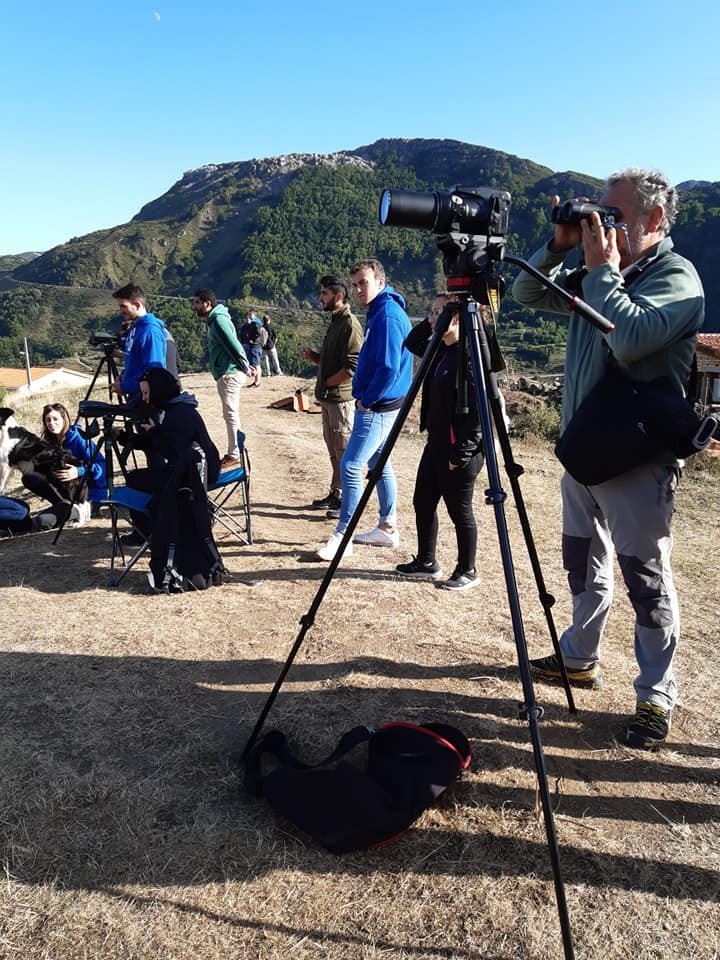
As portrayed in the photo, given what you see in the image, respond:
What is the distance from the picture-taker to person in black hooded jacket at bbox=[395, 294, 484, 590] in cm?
366

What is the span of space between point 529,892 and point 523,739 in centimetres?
76

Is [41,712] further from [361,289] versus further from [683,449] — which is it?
[361,289]

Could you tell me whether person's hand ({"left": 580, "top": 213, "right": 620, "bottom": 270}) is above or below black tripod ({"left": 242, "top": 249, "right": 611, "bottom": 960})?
above

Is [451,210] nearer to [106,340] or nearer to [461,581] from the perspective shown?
[461,581]

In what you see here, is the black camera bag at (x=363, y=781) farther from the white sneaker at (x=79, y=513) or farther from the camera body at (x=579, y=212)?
the white sneaker at (x=79, y=513)

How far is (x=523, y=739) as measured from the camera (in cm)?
267

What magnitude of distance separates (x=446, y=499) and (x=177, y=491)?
163 cm

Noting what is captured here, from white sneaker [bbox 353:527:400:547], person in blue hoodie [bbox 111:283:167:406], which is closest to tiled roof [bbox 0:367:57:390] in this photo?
person in blue hoodie [bbox 111:283:167:406]

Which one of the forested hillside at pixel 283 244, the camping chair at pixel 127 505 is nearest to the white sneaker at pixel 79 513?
the camping chair at pixel 127 505

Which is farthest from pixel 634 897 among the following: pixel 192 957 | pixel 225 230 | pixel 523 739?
pixel 225 230

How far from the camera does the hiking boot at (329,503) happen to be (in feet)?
19.6

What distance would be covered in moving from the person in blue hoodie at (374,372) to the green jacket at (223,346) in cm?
235

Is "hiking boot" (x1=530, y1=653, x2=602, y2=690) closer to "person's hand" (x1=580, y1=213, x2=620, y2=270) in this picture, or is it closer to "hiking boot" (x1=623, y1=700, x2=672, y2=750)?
"hiking boot" (x1=623, y1=700, x2=672, y2=750)

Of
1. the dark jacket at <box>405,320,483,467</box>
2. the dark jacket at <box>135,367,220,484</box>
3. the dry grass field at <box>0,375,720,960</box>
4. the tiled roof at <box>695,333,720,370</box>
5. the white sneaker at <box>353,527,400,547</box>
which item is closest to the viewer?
the dry grass field at <box>0,375,720,960</box>
